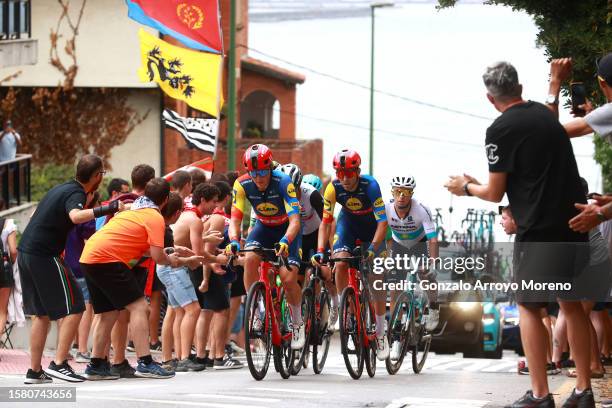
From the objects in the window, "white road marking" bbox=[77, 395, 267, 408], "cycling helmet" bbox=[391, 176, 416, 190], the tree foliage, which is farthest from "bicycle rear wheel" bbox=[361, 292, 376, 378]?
the tree foliage

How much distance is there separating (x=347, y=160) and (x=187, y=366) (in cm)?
309

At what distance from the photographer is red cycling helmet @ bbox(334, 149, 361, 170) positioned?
13.8 metres

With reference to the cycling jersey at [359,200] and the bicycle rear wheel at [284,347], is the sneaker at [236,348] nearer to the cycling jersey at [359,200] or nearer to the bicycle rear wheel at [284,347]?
the cycling jersey at [359,200]

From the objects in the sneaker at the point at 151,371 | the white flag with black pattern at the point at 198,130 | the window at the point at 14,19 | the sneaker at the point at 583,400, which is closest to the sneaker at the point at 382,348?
the sneaker at the point at 151,371

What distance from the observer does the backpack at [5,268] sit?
16.5m

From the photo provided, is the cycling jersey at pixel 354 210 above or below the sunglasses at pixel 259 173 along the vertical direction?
below

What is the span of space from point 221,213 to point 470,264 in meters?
2.98

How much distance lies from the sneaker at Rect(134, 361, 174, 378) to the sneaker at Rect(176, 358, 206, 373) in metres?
1.72

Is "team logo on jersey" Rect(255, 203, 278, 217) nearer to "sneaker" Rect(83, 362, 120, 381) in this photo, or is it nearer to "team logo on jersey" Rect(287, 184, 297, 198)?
"team logo on jersey" Rect(287, 184, 297, 198)

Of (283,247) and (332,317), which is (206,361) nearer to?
(332,317)

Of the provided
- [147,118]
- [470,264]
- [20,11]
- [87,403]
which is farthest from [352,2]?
[87,403]

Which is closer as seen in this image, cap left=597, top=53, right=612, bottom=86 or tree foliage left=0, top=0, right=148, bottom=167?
cap left=597, top=53, right=612, bottom=86

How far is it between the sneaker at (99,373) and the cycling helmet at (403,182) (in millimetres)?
3846

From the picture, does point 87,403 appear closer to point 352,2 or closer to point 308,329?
point 308,329
